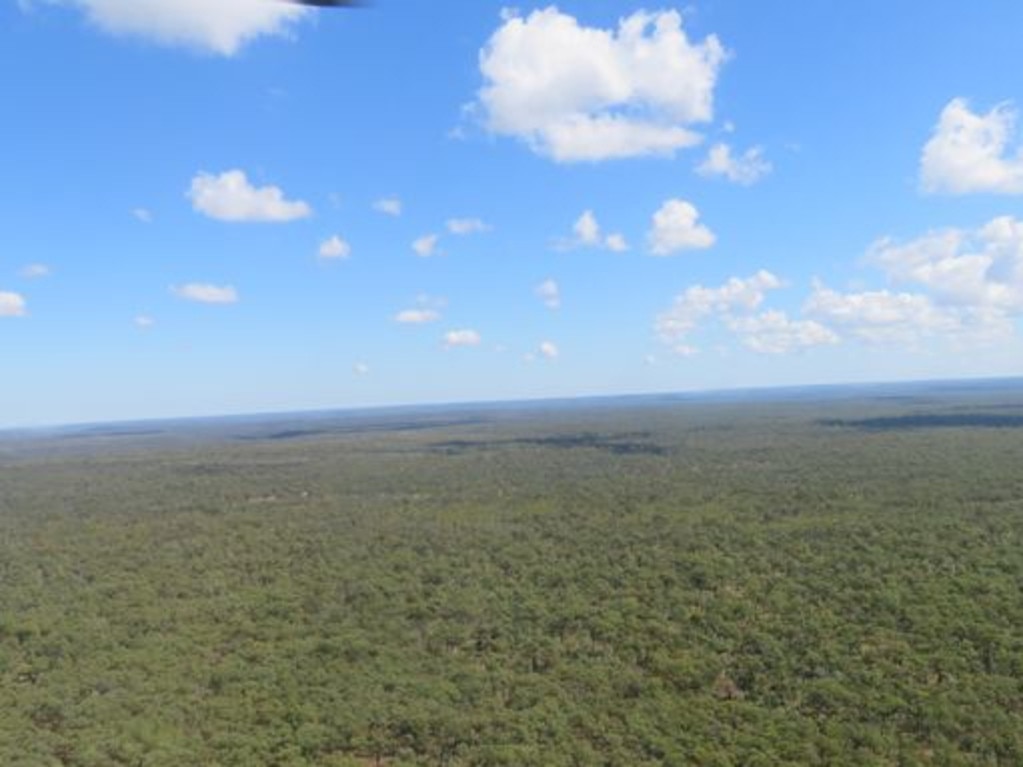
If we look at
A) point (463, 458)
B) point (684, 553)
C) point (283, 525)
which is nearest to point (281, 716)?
point (684, 553)

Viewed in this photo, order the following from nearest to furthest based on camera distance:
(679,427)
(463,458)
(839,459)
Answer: (839,459) → (463,458) → (679,427)

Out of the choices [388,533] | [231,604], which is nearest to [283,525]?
[388,533]

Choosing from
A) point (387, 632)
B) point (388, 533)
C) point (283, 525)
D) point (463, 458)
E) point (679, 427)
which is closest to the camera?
point (387, 632)

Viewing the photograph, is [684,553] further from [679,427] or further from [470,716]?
[679,427]

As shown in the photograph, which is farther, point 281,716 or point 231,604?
point 231,604

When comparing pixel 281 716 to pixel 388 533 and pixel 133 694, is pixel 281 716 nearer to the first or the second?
pixel 133 694

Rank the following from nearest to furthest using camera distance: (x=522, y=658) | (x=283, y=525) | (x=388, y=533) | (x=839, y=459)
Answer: (x=522, y=658) → (x=388, y=533) → (x=283, y=525) → (x=839, y=459)
